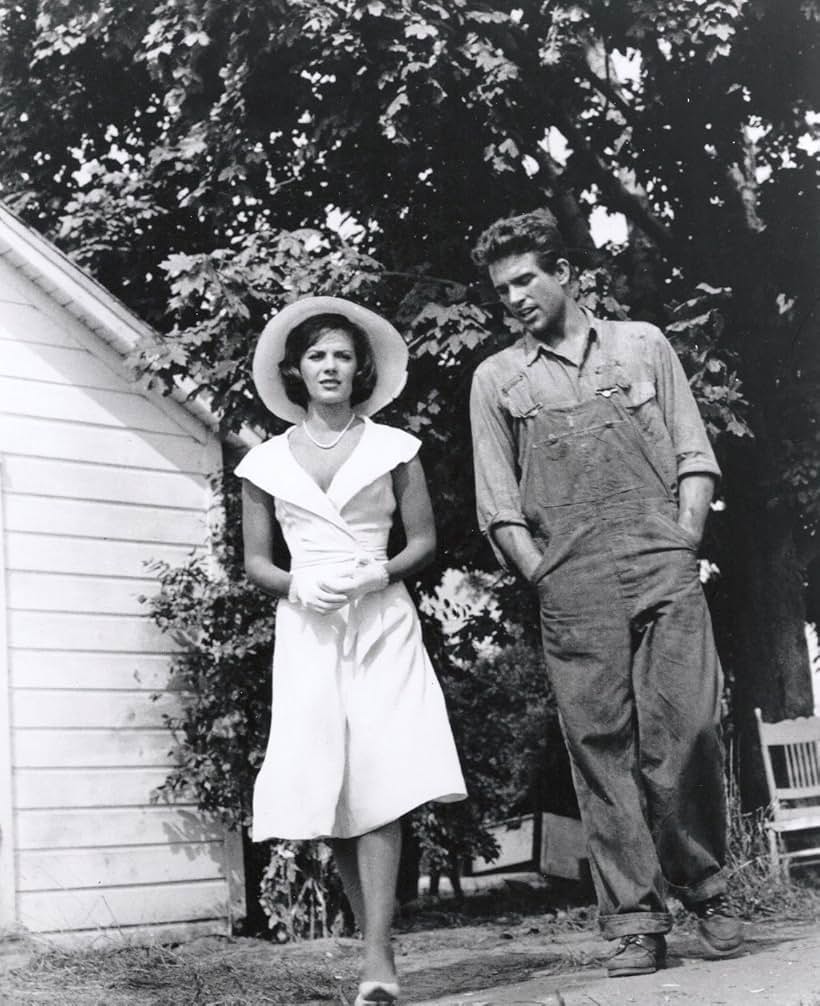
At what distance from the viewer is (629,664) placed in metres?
3.87

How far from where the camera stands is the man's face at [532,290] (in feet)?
13.3

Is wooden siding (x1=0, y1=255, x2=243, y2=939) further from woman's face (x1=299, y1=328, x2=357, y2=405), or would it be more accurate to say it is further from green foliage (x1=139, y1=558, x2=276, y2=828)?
woman's face (x1=299, y1=328, x2=357, y2=405)

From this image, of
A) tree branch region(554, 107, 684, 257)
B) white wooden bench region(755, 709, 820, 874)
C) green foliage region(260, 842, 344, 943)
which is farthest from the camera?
tree branch region(554, 107, 684, 257)

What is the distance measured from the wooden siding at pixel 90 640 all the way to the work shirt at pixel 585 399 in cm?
426

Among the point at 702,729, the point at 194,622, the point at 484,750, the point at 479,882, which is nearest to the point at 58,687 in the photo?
the point at 194,622

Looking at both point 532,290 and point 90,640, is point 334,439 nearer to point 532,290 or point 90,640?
point 532,290

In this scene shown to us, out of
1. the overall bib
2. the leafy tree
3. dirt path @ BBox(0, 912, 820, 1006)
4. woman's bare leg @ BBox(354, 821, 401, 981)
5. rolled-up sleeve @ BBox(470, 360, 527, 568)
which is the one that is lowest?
dirt path @ BBox(0, 912, 820, 1006)

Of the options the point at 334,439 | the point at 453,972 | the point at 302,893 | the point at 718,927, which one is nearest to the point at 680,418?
the point at 334,439

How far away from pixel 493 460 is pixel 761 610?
7.16m

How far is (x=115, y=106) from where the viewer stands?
42.4 ft

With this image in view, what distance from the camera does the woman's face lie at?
13.2 ft

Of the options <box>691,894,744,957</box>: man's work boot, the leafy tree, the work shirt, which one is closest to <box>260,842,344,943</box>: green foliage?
the leafy tree

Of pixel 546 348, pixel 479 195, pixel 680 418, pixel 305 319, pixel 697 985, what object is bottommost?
pixel 697 985

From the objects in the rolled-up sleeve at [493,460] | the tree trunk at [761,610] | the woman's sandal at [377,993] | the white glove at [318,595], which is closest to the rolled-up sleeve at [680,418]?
the rolled-up sleeve at [493,460]
